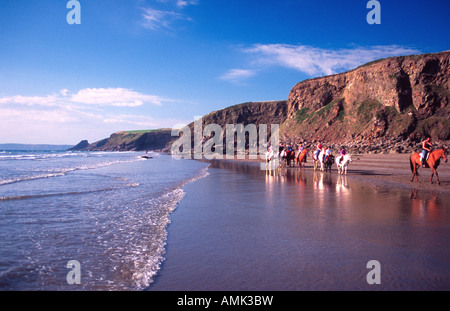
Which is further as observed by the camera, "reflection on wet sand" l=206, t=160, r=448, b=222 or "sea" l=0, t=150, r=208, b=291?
"reflection on wet sand" l=206, t=160, r=448, b=222

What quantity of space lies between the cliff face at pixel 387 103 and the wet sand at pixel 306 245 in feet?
146

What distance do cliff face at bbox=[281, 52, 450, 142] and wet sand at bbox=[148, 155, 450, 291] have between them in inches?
1748

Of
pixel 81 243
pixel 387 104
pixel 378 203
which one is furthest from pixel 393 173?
pixel 387 104

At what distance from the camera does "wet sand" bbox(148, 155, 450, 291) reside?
3.84 m

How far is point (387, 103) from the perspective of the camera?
53.0 m

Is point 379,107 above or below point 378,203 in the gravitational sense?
above

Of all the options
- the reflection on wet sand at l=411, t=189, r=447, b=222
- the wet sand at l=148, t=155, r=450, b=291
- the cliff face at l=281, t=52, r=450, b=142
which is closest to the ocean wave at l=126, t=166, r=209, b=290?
the wet sand at l=148, t=155, r=450, b=291

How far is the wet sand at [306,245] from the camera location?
12.6 ft

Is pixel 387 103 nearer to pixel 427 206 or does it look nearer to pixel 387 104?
pixel 387 104

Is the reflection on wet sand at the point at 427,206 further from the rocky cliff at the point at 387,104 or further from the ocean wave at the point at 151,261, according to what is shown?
the rocky cliff at the point at 387,104

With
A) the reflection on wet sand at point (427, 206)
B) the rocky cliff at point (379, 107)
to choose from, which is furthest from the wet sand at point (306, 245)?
the rocky cliff at point (379, 107)

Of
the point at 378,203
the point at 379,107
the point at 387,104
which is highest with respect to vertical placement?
the point at 387,104

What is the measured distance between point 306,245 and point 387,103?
5719 centimetres

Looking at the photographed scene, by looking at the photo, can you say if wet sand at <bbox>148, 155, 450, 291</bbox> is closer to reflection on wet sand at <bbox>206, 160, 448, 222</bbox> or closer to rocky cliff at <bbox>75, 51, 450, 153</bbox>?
reflection on wet sand at <bbox>206, 160, 448, 222</bbox>
